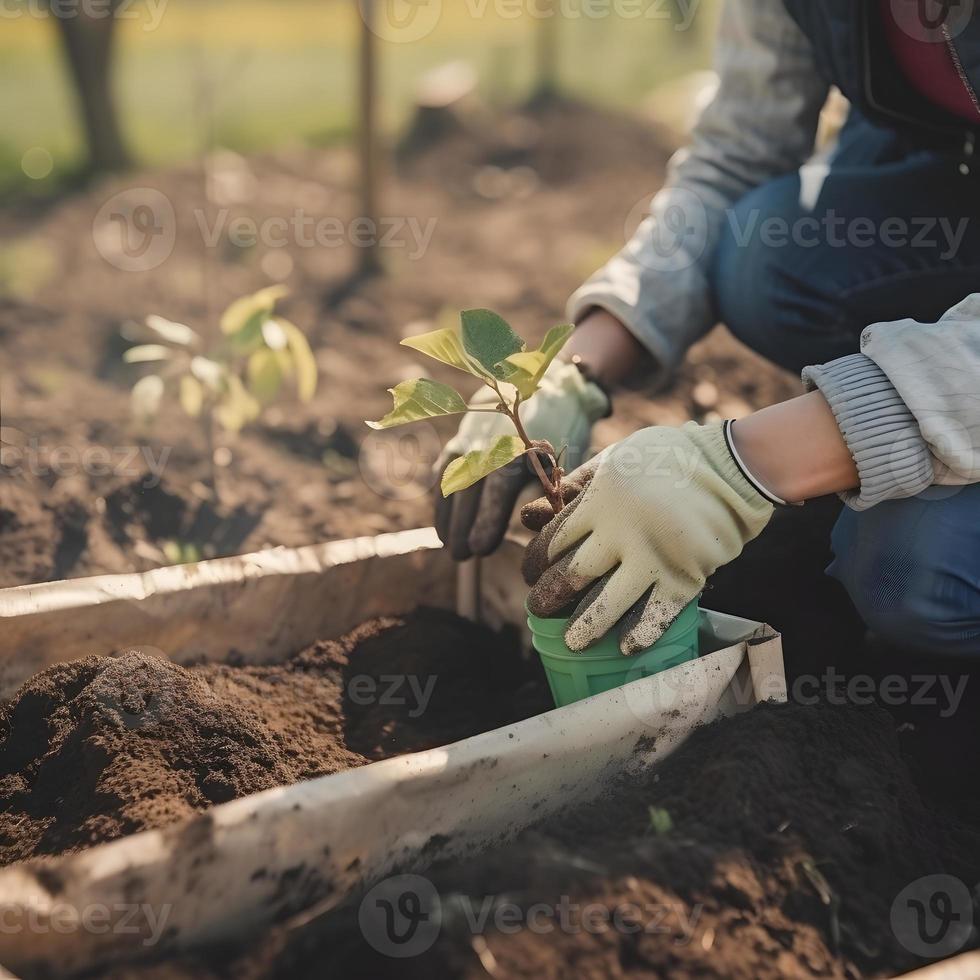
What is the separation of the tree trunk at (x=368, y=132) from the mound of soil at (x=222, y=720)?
2.17m

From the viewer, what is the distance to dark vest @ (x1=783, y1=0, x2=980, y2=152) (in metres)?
1.73

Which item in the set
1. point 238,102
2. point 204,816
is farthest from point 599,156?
point 204,816

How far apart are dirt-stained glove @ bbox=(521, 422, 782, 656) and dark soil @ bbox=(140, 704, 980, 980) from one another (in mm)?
177

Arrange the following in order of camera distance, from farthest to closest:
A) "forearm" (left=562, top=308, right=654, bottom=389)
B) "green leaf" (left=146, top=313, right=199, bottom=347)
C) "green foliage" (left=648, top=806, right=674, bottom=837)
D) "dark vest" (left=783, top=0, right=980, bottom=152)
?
"green leaf" (left=146, top=313, right=199, bottom=347)
"forearm" (left=562, top=308, right=654, bottom=389)
"dark vest" (left=783, top=0, right=980, bottom=152)
"green foliage" (left=648, top=806, right=674, bottom=837)

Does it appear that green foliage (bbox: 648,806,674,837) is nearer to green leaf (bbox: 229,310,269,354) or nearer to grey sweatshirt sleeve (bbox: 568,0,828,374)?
grey sweatshirt sleeve (bbox: 568,0,828,374)

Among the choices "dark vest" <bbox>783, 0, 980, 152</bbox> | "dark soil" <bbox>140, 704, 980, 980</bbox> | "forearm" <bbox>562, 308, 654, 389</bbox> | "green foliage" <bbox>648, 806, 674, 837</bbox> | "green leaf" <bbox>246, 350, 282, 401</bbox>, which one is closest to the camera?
"dark soil" <bbox>140, 704, 980, 980</bbox>

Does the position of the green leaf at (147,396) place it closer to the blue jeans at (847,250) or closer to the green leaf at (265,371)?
the green leaf at (265,371)

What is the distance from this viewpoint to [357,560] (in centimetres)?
172

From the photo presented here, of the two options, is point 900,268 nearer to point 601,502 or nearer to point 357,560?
point 601,502

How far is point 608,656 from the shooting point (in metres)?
1.41

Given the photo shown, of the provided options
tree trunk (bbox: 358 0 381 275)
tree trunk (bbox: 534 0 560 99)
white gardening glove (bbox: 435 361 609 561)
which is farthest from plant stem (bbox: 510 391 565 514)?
tree trunk (bbox: 534 0 560 99)

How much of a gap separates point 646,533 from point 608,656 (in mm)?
173

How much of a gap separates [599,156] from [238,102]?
1.74 metres

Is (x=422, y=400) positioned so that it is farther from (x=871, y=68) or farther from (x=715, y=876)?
(x=871, y=68)
